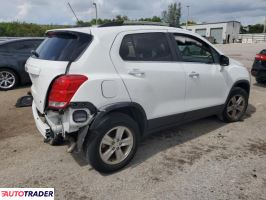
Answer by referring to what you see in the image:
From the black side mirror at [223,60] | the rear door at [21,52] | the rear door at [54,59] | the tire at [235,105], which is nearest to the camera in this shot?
the rear door at [54,59]

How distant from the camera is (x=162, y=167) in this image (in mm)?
3432

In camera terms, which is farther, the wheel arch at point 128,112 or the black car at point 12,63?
the black car at point 12,63

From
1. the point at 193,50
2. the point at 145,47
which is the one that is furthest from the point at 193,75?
the point at 145,47

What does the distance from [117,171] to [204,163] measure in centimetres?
118

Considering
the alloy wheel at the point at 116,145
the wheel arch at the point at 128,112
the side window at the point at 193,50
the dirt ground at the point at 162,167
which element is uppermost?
the side window at the point at 193,50

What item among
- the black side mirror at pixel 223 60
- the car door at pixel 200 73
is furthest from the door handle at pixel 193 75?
the black side mirror at pixel 223 60

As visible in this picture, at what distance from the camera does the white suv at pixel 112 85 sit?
292 centimetres

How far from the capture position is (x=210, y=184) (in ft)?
10.1

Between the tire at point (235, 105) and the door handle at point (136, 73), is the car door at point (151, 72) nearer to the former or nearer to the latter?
the door handle at point (136, 73)

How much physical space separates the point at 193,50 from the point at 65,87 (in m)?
2.28

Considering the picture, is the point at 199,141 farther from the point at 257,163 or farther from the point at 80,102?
the point at 80,102

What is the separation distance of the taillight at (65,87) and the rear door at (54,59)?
8 centimetres

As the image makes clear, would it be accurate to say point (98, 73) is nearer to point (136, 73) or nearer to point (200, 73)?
point (136, 73)

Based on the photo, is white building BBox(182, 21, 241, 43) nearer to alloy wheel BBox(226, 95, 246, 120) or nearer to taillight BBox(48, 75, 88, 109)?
alloy wheel BBox(226, 95, 246, 120)
